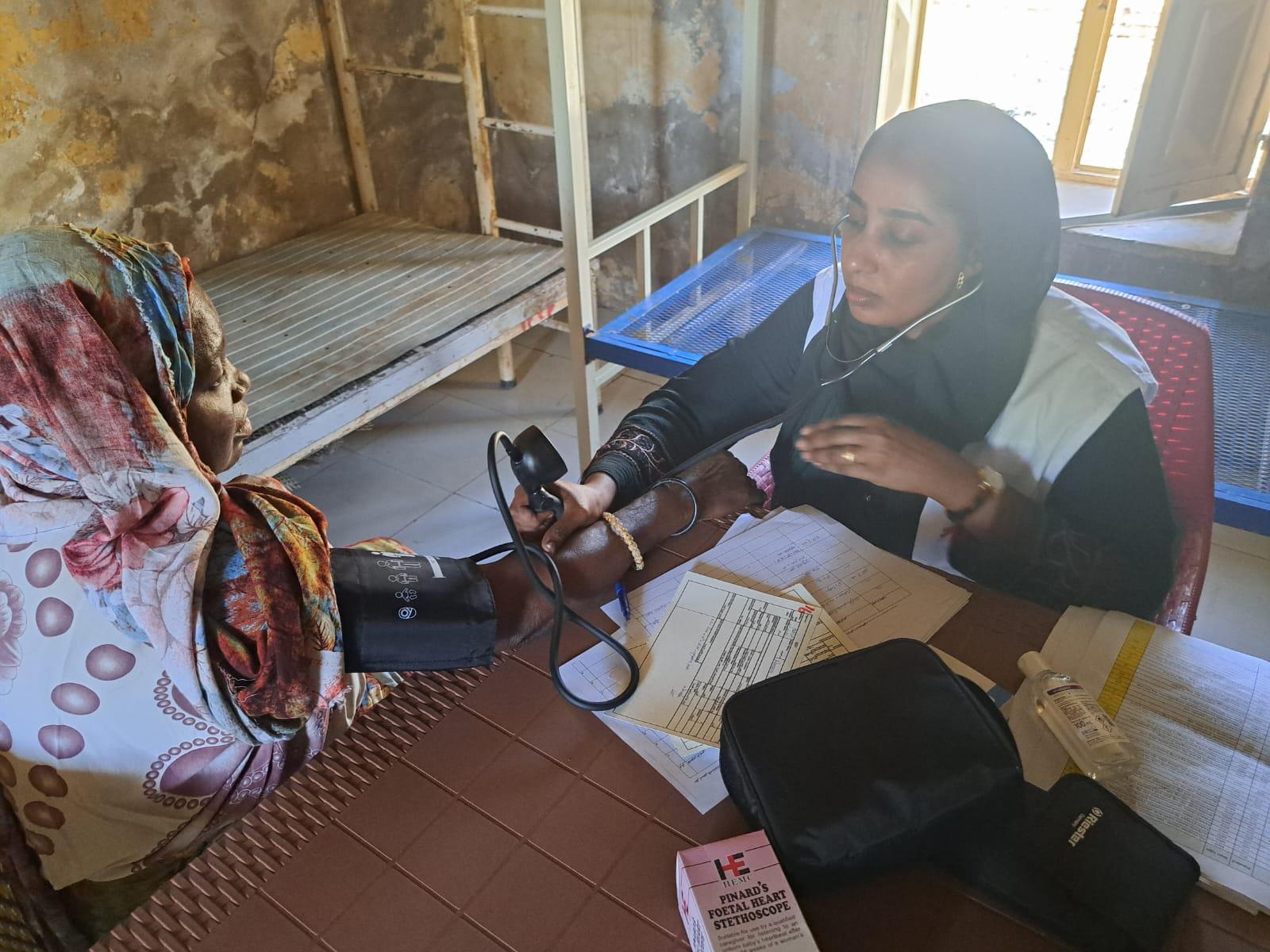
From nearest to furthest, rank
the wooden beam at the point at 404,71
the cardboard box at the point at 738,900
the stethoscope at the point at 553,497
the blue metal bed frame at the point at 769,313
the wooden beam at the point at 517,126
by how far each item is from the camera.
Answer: the cardboard box at the point at 738,900 < the stethoscope at the point at 553,497 < the blue metal bed frame at the point at 769,313 < the wooden beam at the point at 517,126 < the wooden beam at the point at 404,71

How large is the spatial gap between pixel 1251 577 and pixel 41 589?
2.53 meters

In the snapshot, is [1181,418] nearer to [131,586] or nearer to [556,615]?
[556,615]

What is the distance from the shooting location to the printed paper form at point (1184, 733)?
748 millimetres

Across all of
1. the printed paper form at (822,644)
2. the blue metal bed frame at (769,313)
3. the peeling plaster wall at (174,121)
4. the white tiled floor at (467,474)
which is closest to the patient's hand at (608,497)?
the printed paper form at (822,644)

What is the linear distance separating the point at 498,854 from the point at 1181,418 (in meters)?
1.04

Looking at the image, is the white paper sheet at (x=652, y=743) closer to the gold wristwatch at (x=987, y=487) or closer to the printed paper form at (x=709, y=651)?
the printed paper form at (x=709, y=651)

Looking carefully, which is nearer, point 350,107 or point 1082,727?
point 1082,727

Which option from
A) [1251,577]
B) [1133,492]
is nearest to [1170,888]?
[1133,492]

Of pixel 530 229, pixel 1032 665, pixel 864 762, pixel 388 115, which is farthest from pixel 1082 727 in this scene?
pixel 388 115

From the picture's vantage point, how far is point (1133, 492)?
40.8 inches

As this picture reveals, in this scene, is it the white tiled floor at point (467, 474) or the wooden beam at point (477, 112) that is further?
the wooden beam at point (477, 112)

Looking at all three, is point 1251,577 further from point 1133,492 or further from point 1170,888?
point 1170,888

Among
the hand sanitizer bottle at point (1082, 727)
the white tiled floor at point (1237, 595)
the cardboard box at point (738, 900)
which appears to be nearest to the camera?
the cardboard box at point (738, 900)

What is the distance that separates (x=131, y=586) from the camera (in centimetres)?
97
